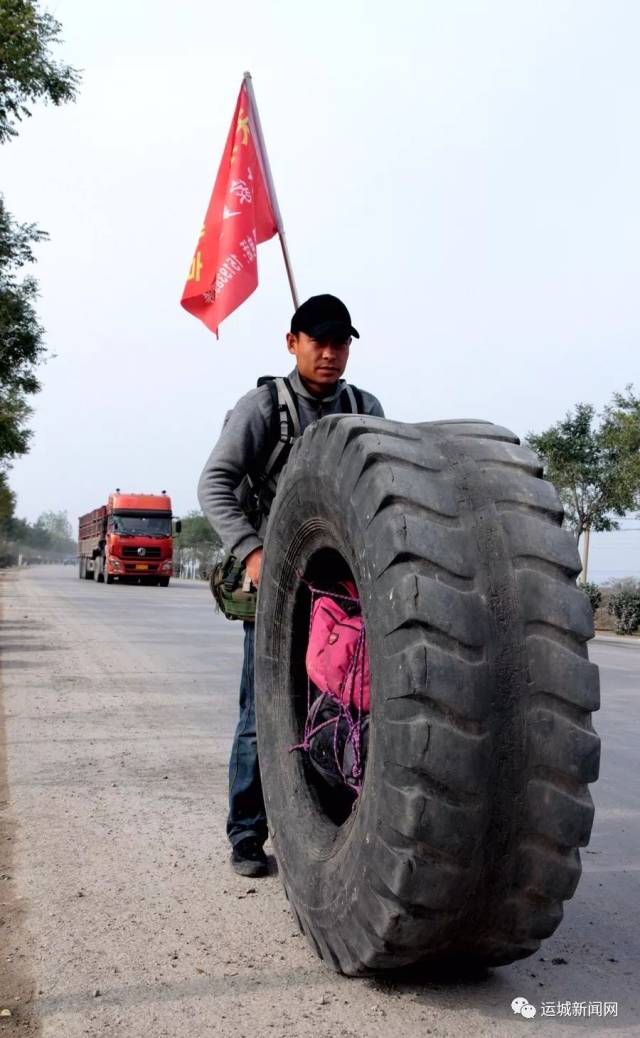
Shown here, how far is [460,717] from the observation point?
232 centimetres

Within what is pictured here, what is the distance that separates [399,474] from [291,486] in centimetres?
75

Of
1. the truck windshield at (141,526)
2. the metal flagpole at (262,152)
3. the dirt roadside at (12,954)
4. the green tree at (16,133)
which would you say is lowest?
the dirt roadside at (12,954)

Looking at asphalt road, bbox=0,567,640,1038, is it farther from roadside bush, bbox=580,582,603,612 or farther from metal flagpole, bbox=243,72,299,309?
roadside bush, bbox=580,582,603,612

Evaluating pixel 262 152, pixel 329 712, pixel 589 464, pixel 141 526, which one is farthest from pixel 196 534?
pixel 329 712

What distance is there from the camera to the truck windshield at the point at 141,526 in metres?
38.3

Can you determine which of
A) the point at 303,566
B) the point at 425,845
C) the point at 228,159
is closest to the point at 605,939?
the point at 425,845

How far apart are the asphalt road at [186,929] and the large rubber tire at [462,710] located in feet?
0.55

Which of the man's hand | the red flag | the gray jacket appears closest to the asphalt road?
the man's hand

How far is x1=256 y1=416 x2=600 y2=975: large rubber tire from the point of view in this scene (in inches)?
91.2

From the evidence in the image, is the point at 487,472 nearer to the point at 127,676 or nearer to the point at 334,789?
the point at 334,789

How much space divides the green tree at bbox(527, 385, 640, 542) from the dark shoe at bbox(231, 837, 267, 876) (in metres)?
26.3

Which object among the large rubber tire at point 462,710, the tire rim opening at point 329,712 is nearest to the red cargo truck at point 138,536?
the tire rim opening at point 329,712

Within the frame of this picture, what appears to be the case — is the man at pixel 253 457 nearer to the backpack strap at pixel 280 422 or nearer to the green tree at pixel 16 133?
the backpack strap at pixel 280 422

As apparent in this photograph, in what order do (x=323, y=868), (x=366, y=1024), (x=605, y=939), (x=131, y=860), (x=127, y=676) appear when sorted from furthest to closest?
(x=127, y=676) → (x=131, y=860) → (x=605, y=939) → (x=323, y=868) → (x=366, y=1024)
